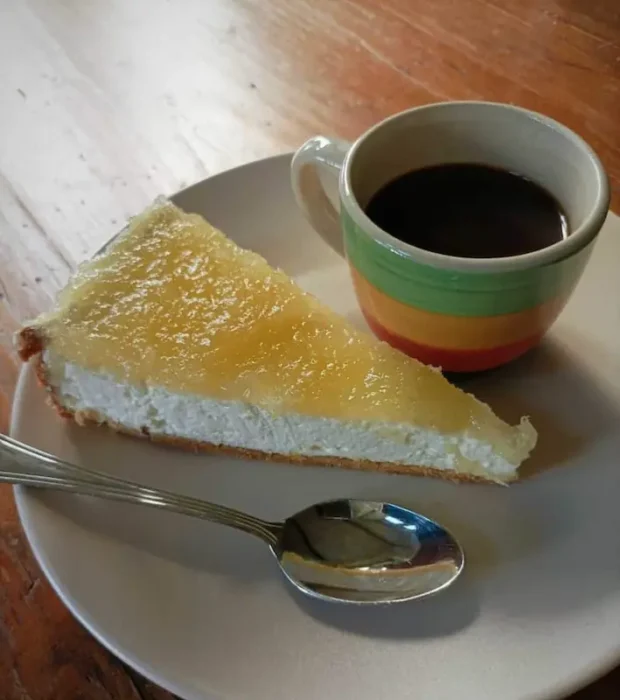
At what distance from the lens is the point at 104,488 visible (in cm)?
71

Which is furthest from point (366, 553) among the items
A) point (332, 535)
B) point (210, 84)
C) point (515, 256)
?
point (210, 84)

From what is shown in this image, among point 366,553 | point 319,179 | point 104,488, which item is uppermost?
point 319,179

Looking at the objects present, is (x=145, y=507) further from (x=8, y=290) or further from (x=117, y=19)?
(x=117, y=19)

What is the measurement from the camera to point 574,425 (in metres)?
0.77

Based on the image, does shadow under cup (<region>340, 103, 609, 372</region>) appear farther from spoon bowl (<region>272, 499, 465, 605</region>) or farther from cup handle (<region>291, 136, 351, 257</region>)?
spoon bowl (<region>272, 499, 465, 605</region>)

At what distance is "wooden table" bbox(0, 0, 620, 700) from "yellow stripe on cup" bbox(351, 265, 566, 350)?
1.37ft

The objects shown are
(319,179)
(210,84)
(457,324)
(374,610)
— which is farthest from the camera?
(210,84)

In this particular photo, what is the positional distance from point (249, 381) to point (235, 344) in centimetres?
5

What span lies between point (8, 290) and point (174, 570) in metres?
0.53

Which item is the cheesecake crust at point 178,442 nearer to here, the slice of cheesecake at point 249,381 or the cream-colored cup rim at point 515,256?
the slice of cheesecake at point 249,381

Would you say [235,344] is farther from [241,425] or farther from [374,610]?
[374,610]

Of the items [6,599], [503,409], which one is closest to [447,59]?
[503,409]

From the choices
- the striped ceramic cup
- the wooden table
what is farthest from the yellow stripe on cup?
the wooden table

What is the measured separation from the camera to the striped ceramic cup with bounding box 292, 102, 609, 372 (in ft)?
2.27
